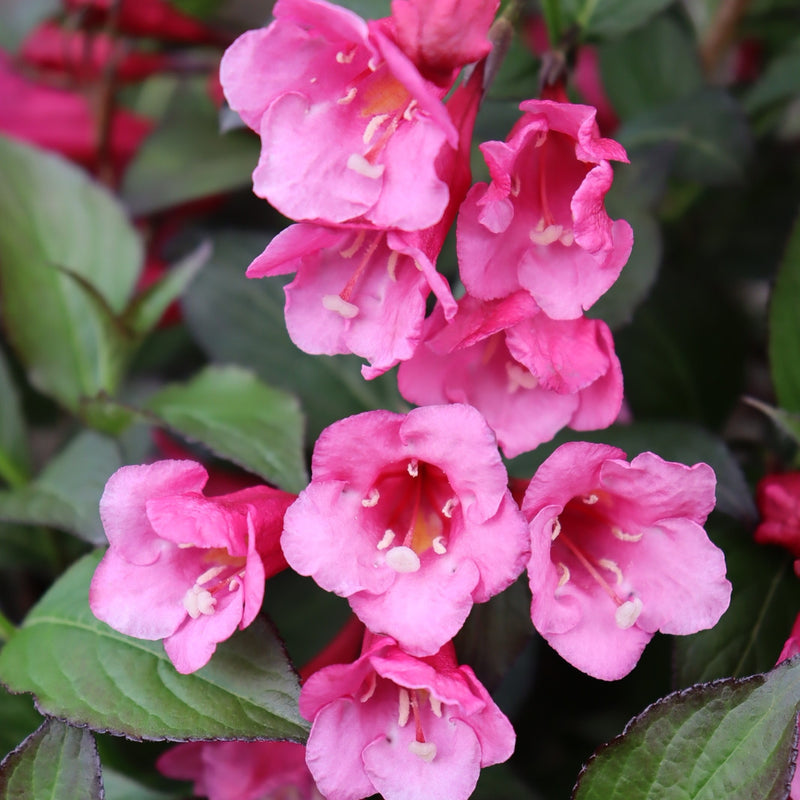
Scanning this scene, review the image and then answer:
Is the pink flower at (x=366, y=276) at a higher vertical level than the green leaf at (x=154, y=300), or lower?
higher

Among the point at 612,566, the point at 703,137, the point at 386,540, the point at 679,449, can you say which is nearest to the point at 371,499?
the point at 386,540

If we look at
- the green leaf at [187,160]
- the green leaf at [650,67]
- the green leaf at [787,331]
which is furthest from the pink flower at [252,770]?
the green leaf at [650,67]

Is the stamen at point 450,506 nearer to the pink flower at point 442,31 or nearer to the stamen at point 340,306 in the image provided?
the stamen at point 340,306

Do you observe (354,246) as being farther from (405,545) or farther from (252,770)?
(252,770)

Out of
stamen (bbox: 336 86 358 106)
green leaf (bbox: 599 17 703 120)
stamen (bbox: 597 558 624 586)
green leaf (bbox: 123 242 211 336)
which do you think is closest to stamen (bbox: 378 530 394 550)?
stamen (bbox: 597 558 624 586)

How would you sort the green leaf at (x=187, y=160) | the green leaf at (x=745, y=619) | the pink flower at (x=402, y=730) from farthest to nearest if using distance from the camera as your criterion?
the green leaf at (x=187, y=160) < the green leaf at (x=745, y=619) < the pink flower at (x=402, y=730)

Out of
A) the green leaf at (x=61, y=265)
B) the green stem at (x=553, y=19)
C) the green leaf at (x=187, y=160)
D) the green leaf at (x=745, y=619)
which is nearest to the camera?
the green leaf at (x=745, y=619)

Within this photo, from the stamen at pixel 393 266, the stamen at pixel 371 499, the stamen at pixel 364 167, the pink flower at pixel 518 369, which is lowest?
the stamen at pixel 371 499

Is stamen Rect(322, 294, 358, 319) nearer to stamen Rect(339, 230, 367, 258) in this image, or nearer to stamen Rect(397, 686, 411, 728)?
stamen Rect(339, 230, 367, 258)
